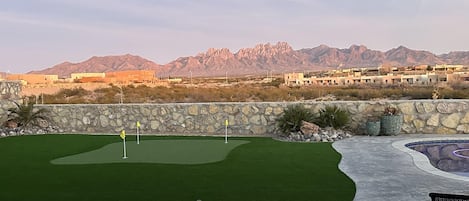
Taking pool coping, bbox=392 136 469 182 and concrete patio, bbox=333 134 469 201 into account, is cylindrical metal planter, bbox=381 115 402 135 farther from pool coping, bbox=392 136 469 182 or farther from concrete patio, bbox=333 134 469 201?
concrete patio, bbox=333 134 469 201

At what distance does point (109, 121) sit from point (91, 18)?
24.8 m

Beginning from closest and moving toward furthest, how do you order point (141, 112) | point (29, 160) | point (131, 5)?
point (29, 160) → point (141, 112) → point (131, 5)

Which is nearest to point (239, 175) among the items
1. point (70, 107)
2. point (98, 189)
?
point (98, 189)

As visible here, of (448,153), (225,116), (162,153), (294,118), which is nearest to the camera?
(448,153)

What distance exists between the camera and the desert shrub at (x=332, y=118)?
11602 mm

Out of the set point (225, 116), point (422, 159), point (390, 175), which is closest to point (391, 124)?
point (422, 159)

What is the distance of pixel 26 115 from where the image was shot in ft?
46.5

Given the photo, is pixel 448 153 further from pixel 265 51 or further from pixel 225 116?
pixel 265 51

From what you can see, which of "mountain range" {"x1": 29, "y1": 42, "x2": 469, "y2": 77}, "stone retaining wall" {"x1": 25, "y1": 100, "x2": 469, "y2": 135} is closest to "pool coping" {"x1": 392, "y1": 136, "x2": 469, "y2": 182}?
"stone retaining wall" {"x1": 25, "y1": 100, "x2": 469, "y2": 135}

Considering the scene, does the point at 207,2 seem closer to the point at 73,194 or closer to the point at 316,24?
the point at 316,24

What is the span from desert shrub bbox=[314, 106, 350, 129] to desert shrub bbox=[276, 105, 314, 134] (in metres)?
0.26

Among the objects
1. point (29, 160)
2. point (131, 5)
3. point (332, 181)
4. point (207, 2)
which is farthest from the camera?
point (207, 2)

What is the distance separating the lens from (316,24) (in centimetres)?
4328

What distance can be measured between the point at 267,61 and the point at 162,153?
8508 cm
